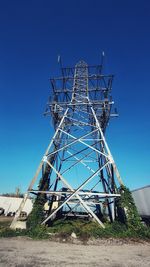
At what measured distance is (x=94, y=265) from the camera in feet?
20.0

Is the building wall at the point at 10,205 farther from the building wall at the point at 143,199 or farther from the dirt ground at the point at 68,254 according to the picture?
the dirt ground at the point at 68,254

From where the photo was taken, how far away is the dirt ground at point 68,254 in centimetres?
618

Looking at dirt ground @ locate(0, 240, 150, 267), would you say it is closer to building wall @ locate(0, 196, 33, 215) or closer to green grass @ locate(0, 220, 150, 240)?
green grass @ locate(0, 220, 150, 240)

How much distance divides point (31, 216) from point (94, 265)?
668 centimetres

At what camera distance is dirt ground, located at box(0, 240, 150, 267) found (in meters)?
6.18

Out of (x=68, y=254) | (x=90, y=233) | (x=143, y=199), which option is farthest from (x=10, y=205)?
(x=68, y=254)

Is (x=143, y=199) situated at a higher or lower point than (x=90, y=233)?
higher

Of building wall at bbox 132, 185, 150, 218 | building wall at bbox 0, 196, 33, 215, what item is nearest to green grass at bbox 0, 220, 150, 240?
building wall at bbox 132, 185, 150, 218

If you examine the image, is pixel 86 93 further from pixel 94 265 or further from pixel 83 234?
pixel 94 265

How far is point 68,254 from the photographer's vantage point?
23.8 feet

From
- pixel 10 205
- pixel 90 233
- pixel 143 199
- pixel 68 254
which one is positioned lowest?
pixel 68 254

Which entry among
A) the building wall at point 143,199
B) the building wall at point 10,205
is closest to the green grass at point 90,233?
the building wall at point 143,199

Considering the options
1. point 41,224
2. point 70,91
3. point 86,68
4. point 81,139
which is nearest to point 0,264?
point 41,224

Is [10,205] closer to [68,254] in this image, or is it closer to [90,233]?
[90,233]
